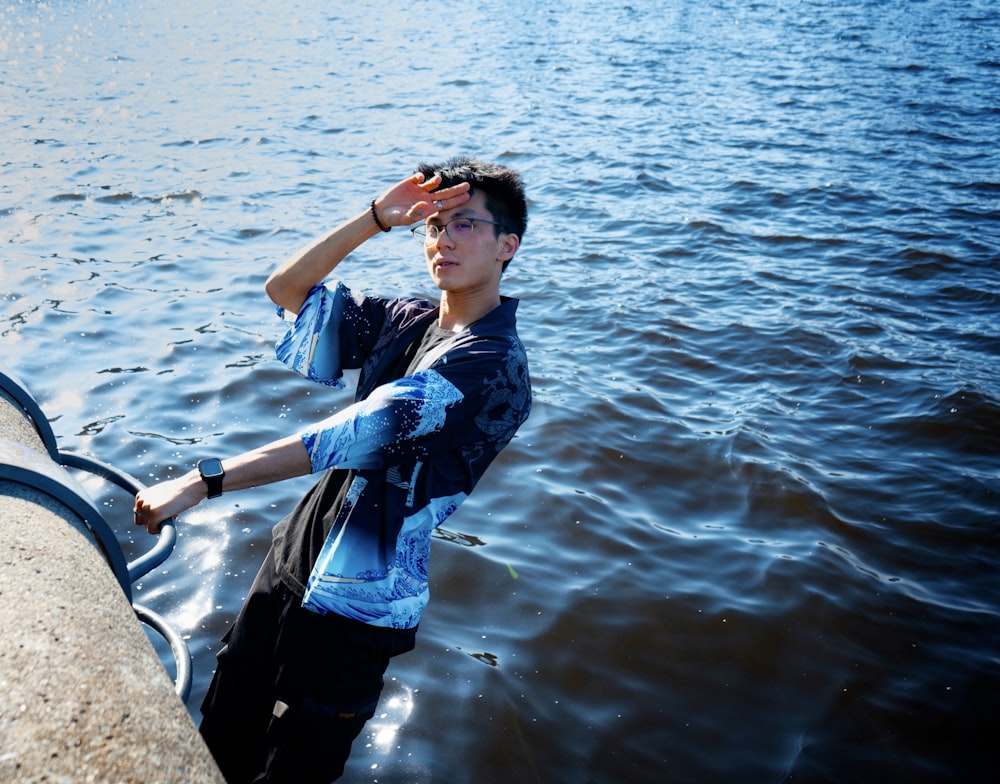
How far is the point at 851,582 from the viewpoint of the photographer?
18.0 feet

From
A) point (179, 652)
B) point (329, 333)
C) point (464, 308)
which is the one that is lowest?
point (179, 652)

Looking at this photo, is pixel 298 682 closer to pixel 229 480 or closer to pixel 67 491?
pixel 229 480

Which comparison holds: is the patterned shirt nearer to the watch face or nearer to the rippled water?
the watch face

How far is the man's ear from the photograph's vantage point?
3.33 metres

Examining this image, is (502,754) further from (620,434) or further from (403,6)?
(403,6)

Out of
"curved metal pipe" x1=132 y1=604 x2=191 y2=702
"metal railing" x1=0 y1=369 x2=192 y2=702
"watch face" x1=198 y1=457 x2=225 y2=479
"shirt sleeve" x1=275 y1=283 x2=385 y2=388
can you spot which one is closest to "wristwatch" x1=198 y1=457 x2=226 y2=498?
"watch face" x1=198 y1=457 x2=225 y2=479

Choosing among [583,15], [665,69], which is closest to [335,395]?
[665,69]

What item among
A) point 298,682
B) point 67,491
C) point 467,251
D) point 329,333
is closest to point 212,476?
point 67,491

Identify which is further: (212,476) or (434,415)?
(434,415)

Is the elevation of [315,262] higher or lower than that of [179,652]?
higher

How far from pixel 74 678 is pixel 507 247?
2280mm

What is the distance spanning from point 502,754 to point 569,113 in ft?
52.5

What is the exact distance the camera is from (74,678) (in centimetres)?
145

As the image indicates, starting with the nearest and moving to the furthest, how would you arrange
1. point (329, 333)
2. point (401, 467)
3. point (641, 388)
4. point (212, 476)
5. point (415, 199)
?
point (212, 476)
point (401, 467)
point (415, 199)
point (329, 333)
point (641, 388)
